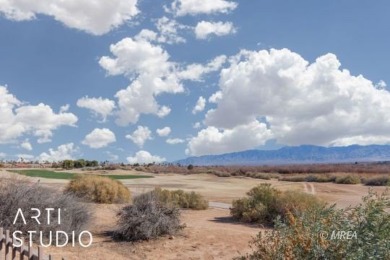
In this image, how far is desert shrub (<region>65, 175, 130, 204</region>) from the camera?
77.3 feet

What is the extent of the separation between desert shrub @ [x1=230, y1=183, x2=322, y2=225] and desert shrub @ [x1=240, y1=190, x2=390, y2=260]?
40.0 ft

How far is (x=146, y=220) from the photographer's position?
49.4 feet

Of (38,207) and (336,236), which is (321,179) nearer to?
(38,207)

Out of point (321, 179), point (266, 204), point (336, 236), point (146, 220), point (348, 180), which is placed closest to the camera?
point (336, 236)

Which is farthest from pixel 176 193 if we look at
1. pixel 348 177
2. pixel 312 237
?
pixel 348 177

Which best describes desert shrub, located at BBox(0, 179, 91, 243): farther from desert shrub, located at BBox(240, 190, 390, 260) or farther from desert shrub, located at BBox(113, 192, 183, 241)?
desert shrub, located at BBox(240, 190, 390, 260)

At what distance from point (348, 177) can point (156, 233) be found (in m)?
43.5

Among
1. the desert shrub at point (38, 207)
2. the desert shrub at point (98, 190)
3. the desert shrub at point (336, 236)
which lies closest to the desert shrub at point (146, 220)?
the desert shrub at point (38, 207)

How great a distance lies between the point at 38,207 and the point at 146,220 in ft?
10.5

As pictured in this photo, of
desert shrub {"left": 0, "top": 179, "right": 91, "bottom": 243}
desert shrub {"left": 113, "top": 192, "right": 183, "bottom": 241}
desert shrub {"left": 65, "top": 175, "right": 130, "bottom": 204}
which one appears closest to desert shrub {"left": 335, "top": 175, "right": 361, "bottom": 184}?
desert shrub {"left": 65, "top": 175, "right": 130, "bottom": 204}

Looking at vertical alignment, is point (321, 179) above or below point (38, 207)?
above

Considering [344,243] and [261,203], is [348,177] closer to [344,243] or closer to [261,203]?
[261,203]

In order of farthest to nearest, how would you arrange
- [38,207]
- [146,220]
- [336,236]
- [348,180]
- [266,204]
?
1. [348,180]
2. [266,204]
3. [146,220]
4. [38,207]
5. [336,236]

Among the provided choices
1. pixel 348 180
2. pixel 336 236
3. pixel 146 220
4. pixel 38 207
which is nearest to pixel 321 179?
pixel 348 180
